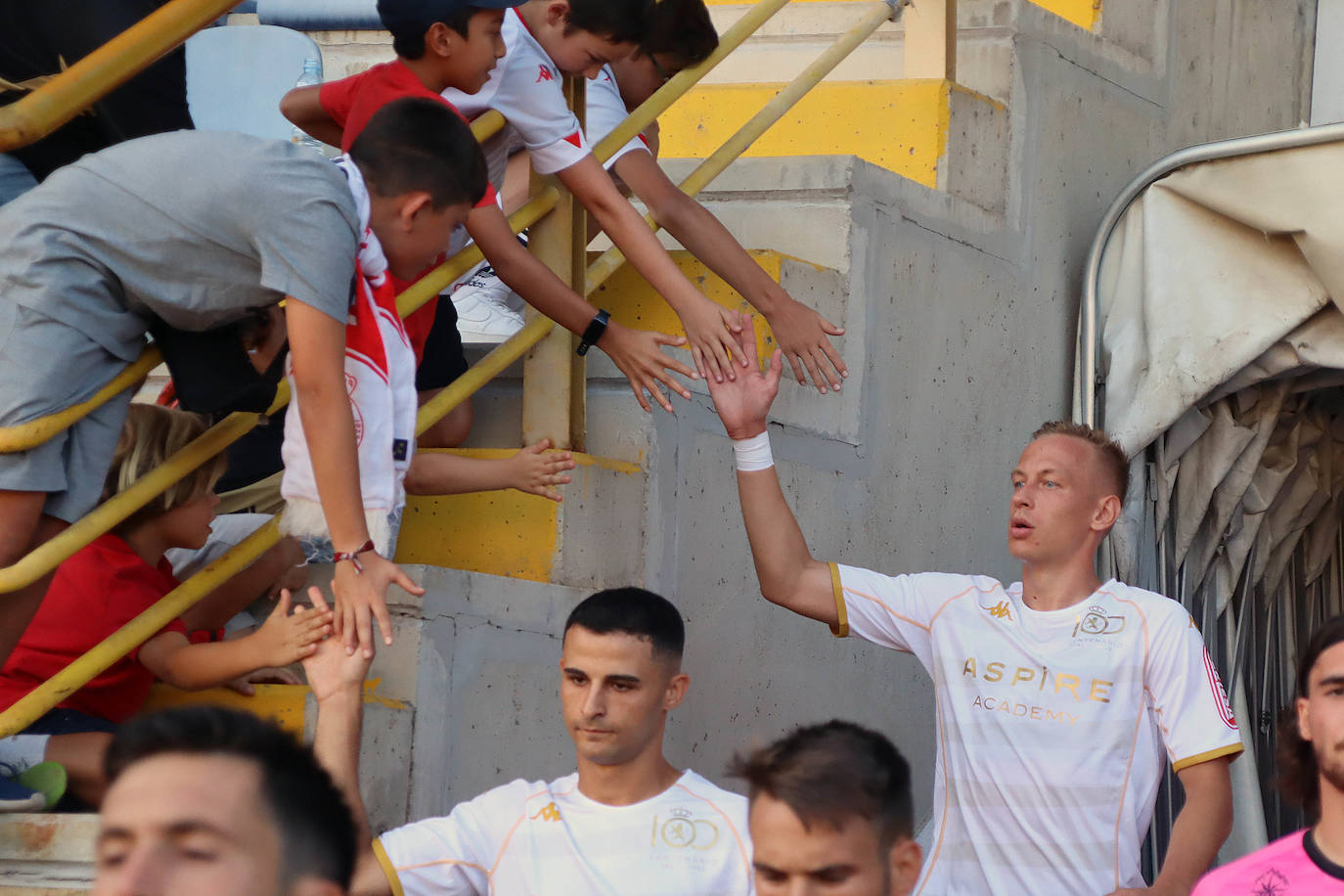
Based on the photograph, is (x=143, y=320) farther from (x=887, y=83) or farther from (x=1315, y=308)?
(x=1315, y=308)

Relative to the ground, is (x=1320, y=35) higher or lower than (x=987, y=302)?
higher

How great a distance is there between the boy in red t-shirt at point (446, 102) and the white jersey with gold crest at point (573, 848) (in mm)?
1000

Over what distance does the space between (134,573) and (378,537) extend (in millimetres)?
602

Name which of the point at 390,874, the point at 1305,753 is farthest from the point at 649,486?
the point at 1305,753

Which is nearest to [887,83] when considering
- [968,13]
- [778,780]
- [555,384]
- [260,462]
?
[968,13]

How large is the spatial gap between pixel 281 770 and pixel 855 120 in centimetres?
359

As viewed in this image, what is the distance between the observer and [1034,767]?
9.73ft

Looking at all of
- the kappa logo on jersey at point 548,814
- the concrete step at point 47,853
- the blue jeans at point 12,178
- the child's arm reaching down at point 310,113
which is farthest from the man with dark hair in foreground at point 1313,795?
the blue jeans at point 12,178

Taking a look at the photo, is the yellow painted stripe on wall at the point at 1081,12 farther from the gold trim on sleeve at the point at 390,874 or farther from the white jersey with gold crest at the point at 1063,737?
the gold trim on sleeve at the point at 390,874

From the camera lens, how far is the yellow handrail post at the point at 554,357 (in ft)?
11.4

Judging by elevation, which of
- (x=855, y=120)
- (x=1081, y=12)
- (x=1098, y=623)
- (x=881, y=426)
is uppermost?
(x=1081, y=12)

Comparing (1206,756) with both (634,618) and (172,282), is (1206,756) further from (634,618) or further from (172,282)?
(172,282)

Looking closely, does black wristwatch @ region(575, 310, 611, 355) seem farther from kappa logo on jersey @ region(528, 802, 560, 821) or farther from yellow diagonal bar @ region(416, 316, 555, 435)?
kappa logo on jersey @ region(528, 802, 560, 821)

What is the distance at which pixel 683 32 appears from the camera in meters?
3.70
